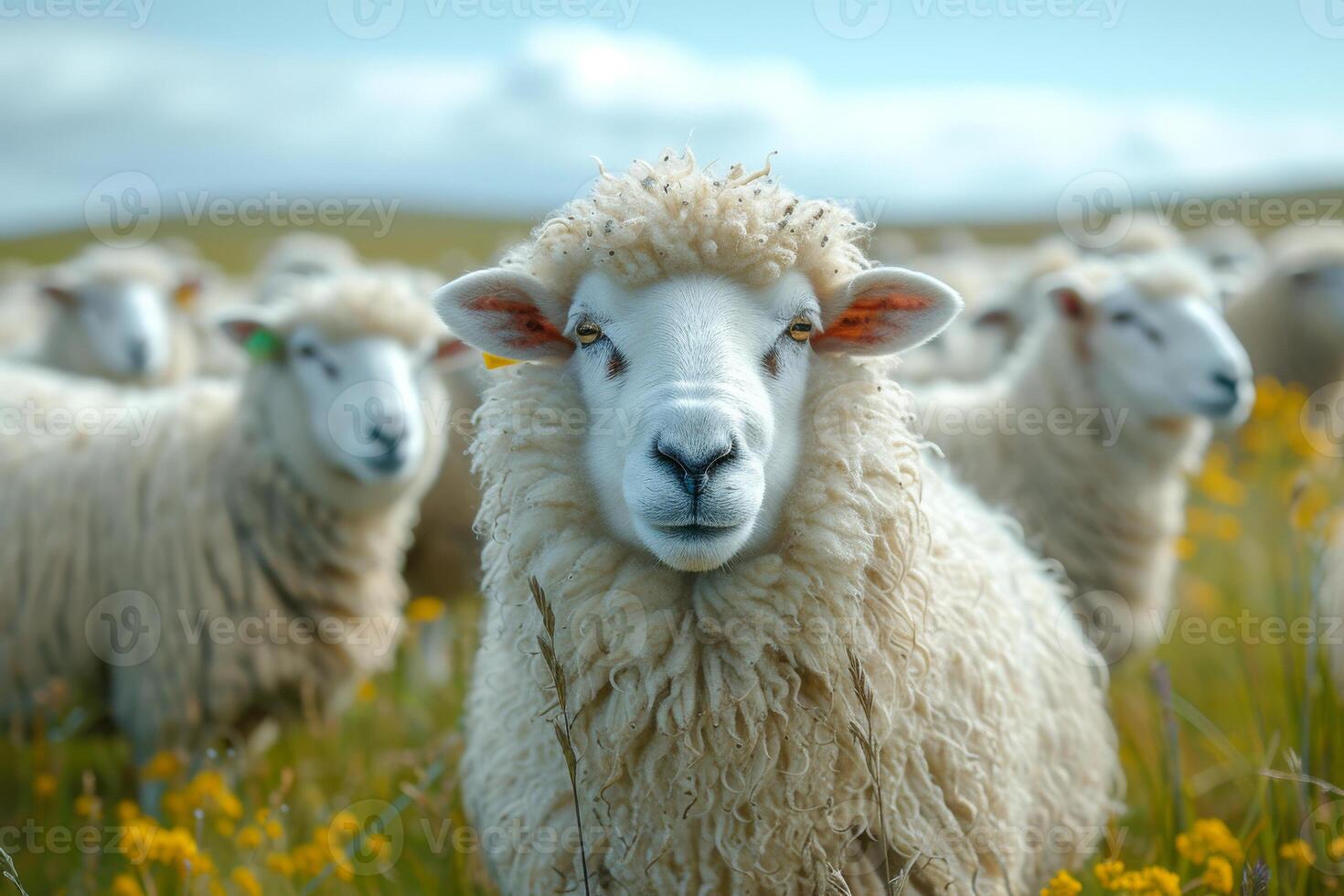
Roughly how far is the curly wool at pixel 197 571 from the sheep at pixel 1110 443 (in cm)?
265

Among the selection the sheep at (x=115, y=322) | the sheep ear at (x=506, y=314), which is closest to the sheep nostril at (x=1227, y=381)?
the sheep ear at (x=506, y=314)

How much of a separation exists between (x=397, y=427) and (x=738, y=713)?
2243mm

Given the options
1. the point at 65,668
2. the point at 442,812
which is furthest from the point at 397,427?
the point at 65,668

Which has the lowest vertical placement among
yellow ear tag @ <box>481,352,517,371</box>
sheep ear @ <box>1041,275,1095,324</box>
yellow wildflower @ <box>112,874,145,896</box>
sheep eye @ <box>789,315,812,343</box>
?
yellow wildflower @ <box>112,874,145,896</box>

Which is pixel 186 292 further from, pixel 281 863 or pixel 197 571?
pixel 281 863

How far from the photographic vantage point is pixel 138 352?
23.1 feet

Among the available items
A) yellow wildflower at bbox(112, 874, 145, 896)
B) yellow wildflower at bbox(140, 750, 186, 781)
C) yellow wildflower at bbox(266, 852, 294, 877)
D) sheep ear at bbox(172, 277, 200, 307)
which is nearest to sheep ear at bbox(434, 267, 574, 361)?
yellow wildflower at bbox(266, 852, 294, 877)

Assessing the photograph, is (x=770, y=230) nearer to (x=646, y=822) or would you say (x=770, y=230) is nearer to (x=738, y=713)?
(x=738, y=713)

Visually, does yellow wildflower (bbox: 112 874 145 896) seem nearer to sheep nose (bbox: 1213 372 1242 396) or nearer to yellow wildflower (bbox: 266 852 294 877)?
yellow wildflower (bbox: 266 852 294 877)

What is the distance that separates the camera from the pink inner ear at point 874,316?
7.66 feet

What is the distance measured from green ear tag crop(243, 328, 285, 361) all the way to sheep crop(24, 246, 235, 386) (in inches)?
134

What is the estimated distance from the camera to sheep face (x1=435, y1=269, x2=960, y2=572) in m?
1.93

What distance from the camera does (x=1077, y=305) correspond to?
4.68m

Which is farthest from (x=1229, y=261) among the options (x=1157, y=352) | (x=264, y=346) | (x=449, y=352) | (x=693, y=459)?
(x=693, y=459)
